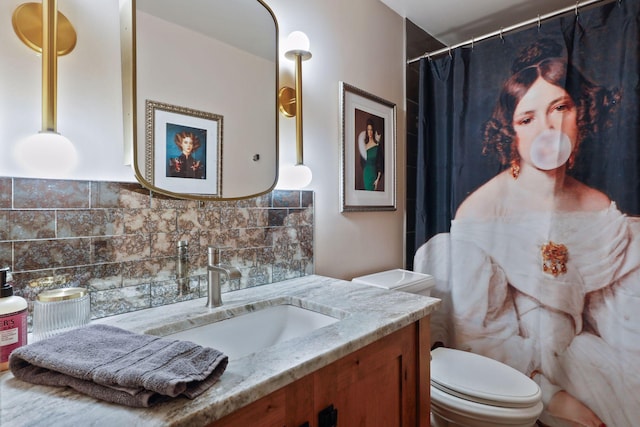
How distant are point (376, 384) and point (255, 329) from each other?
406 mm

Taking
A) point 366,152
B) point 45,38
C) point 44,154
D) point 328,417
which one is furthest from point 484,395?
point 45,38

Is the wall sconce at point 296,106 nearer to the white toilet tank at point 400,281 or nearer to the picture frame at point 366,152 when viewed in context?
the picture frame at point 366,152

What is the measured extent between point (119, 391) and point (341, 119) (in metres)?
1.42

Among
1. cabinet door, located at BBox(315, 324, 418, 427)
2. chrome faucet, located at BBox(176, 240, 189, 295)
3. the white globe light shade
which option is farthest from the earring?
the white globe light shade

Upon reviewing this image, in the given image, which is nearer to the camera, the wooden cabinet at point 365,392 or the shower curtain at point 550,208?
the wooden cabinet at point 365,392

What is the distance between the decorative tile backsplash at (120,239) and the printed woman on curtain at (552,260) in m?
1.18

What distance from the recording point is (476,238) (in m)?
1.88

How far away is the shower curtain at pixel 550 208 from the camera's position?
1491mm

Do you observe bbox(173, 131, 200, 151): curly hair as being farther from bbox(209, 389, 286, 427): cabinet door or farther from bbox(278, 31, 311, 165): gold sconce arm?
bbox(209, 389, 286, 427): cabinet door

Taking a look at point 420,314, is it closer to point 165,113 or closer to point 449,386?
point 449,386

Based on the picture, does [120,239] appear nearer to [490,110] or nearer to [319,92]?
[319,92]

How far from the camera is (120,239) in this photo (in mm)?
974

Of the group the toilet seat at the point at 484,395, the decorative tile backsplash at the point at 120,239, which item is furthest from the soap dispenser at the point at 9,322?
the toilet seat at the point at 484,395

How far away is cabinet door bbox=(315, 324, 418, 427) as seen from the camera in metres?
0.79
